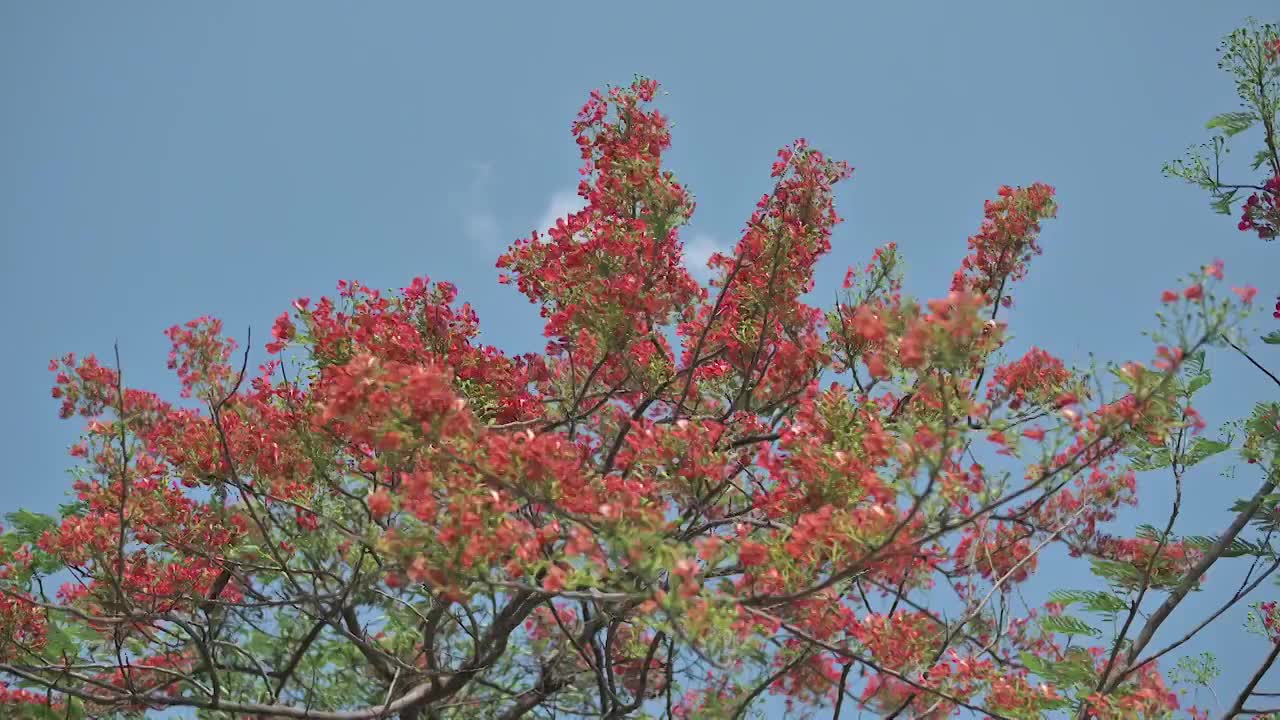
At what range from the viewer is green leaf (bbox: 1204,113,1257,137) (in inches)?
240

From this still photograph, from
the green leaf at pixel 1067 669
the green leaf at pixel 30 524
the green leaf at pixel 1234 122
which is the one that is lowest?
the green leaf at pixel 1067 669

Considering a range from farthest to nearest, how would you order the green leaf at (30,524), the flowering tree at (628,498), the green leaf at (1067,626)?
the green leaf at (30,524)
the green leaf at (1067,626)
the flowering tree at (628,498)

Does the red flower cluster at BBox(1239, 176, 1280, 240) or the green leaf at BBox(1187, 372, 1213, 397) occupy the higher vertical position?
the red flower cluster at BBox(1239, 176, 1280, 240)

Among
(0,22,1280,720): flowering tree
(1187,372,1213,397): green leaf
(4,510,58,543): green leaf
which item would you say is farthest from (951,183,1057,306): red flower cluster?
(4,510,58,543): green leaf

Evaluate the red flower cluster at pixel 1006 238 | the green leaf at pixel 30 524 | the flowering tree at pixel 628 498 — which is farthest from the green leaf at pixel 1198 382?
the green leaf at pixel 30 524

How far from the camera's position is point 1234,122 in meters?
6.14

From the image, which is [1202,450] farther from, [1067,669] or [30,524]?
[30,524]

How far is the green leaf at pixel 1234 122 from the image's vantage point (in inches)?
240

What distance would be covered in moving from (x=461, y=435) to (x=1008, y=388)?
14.3ft

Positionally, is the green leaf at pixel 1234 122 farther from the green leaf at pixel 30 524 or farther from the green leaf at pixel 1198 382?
the green leaf at pixel 30 524

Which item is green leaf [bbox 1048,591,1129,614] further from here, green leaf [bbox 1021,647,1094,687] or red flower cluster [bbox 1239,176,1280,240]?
red flower cluster [bbox 1239,176,1280,240]

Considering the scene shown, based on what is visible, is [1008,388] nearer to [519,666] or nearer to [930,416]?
[930,416]

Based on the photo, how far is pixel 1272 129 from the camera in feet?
19.9

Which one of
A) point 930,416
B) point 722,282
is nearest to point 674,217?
point 722,282
